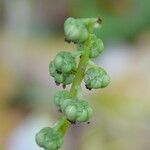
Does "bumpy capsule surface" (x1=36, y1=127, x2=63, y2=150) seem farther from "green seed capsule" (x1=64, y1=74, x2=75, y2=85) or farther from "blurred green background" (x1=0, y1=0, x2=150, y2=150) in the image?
"blurred green background" (x1=0, y1=0, x2=150, y2=150)

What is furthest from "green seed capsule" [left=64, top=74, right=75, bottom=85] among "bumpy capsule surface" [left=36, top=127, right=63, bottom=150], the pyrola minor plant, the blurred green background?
the blurred green background

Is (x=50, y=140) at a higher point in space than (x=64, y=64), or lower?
lower

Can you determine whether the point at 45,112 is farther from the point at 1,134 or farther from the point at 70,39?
the point at 70,39

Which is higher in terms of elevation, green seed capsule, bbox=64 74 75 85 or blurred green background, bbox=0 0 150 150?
green seed capsule, bbox=64 74 75 85

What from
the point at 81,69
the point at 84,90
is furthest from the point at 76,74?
the point at 84,90

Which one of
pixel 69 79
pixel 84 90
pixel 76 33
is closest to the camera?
pixel 76 33

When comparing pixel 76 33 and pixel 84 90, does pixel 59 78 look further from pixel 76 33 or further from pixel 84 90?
pixel 84 90

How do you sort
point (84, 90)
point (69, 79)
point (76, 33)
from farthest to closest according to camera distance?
point (84, 90), point (69, 79), point (76, 33)
